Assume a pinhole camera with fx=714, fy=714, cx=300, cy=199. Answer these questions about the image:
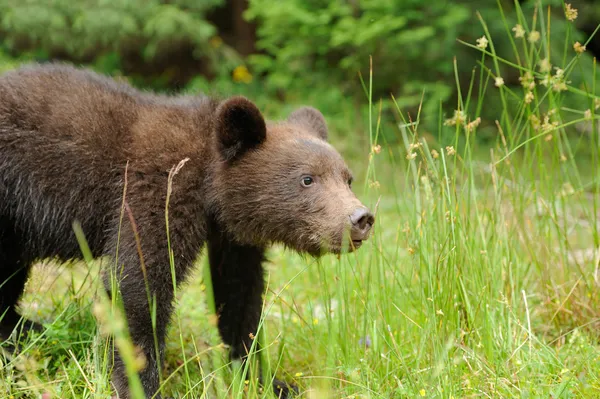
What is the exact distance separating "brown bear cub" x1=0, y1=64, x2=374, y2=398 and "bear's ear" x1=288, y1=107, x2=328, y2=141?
38cm

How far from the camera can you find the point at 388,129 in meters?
10.8

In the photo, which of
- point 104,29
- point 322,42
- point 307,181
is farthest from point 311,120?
point 104,29

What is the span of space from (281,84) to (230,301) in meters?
6.79

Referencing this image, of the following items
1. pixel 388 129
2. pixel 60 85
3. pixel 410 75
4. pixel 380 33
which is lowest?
pixel 388 129

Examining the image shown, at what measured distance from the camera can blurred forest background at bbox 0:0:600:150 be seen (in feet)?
32.2

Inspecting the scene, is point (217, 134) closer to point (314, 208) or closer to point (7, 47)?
point (314, 208)

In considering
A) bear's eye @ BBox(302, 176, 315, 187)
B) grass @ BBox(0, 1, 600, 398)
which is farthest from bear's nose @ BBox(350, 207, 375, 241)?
bear's eye @ BBox(302, 176, 315, 187)

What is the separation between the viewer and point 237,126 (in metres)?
4.07

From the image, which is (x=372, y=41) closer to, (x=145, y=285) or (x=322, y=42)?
(x=322, y=42)

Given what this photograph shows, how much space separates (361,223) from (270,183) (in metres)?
0.65

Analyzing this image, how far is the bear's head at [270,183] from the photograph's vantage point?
3996mm

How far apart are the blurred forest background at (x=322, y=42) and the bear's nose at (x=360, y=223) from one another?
5.97 m

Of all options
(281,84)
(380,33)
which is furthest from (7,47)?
(380,33)

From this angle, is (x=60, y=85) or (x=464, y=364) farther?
(x=60, y=85)
